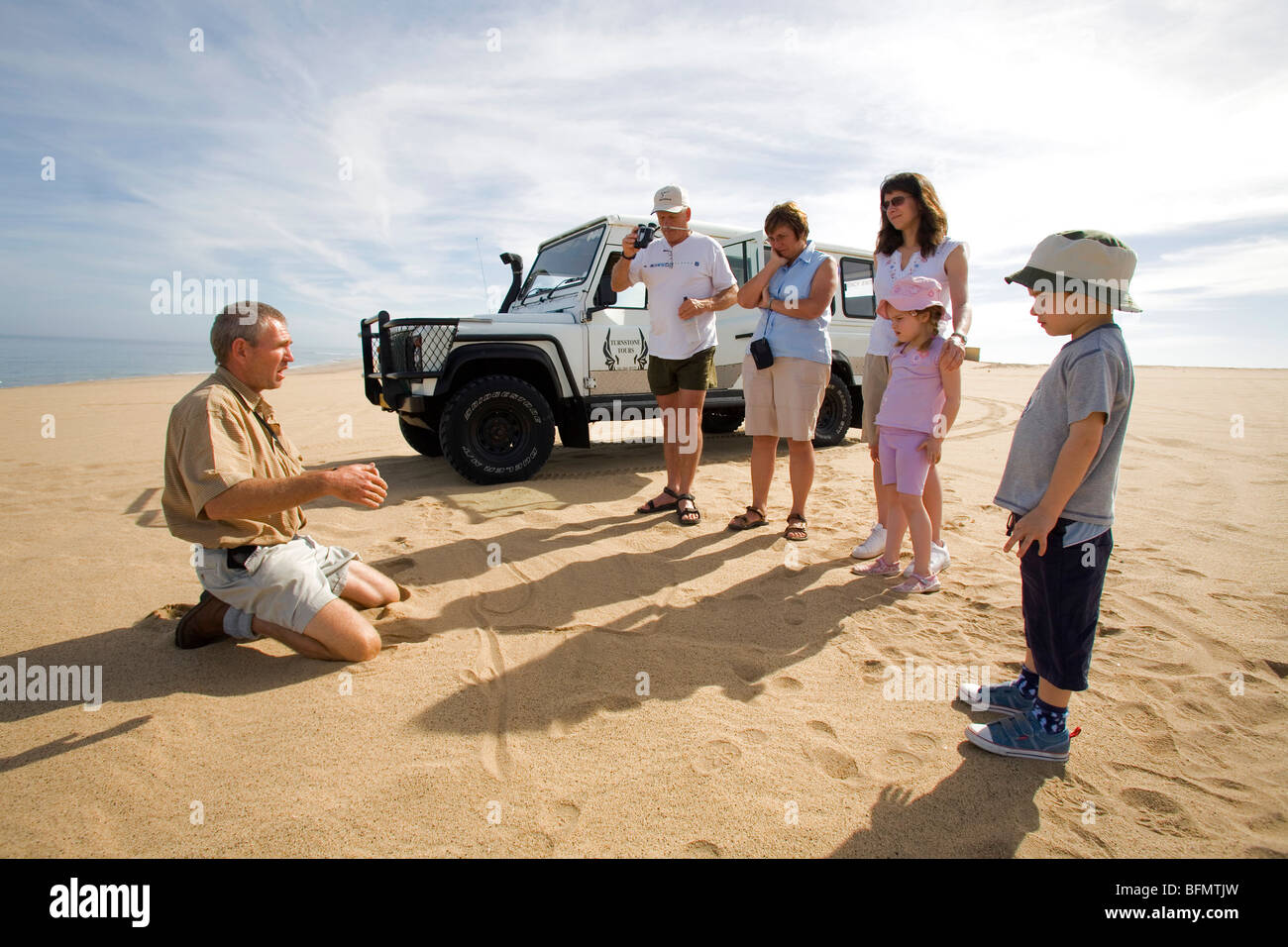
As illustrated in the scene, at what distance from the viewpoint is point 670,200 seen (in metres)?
4.21

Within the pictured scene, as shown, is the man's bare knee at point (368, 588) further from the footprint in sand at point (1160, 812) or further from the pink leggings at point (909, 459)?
the footprint in sand at point (1160, 812)

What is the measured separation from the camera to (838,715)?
7.36 ft

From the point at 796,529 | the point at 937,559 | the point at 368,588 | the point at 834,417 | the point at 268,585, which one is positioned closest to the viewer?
the point at 268,585

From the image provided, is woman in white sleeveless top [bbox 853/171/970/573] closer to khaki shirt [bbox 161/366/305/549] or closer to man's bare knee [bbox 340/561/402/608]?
man's bare knee [bbox 340/561/402/608]

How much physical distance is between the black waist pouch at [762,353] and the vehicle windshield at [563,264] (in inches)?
88.3

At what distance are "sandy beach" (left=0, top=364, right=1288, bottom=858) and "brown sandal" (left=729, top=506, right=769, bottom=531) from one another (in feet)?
0.37

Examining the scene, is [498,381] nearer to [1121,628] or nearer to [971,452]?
[1121,628]

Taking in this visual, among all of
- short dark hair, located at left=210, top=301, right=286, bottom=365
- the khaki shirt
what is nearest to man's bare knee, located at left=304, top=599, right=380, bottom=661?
the khaki shirt

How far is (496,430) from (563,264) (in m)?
1.80

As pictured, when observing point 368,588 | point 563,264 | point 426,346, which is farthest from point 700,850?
point 563,264

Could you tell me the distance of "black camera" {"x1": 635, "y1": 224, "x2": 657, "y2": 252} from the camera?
4.45 metres

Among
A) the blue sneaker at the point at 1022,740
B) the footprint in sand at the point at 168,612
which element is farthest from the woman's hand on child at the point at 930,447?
the footprint in sand at the point at 168,612

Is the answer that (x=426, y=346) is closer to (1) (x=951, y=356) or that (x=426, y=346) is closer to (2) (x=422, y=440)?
(2) (x=422, y=440)
